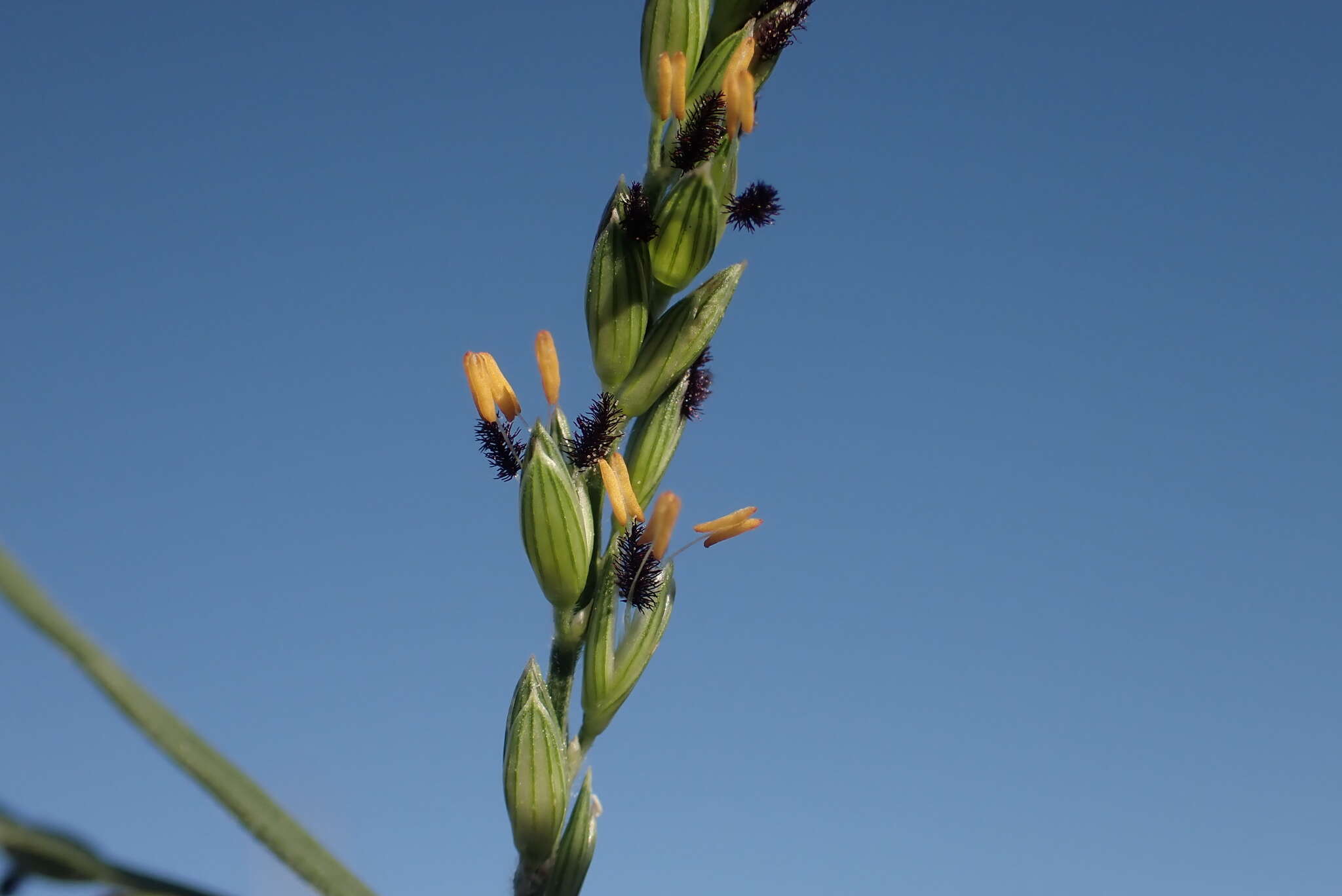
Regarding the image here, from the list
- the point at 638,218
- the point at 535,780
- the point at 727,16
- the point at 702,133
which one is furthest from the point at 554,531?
the point at 727,16

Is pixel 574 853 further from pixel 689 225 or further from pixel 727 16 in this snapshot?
pixel 727 16

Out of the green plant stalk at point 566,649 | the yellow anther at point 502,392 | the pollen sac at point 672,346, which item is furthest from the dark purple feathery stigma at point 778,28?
the green plant stalk at point 566,649

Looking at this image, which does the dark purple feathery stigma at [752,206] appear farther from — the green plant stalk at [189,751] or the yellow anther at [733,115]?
the green plant stalk at [189,751]

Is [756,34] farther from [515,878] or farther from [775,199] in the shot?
[515,878]

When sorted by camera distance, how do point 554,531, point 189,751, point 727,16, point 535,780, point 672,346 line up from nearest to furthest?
1. point 189,751
2. point 535,780
3. point 554,531
4. point 672,346
5. point 727,16

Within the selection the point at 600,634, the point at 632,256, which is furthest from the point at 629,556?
the point at 632,256

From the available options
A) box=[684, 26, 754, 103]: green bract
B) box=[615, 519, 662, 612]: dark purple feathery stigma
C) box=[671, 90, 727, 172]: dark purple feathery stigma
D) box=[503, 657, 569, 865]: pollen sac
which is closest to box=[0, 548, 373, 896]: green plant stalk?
box=[503, 657, 569, 865]: pollen sac
